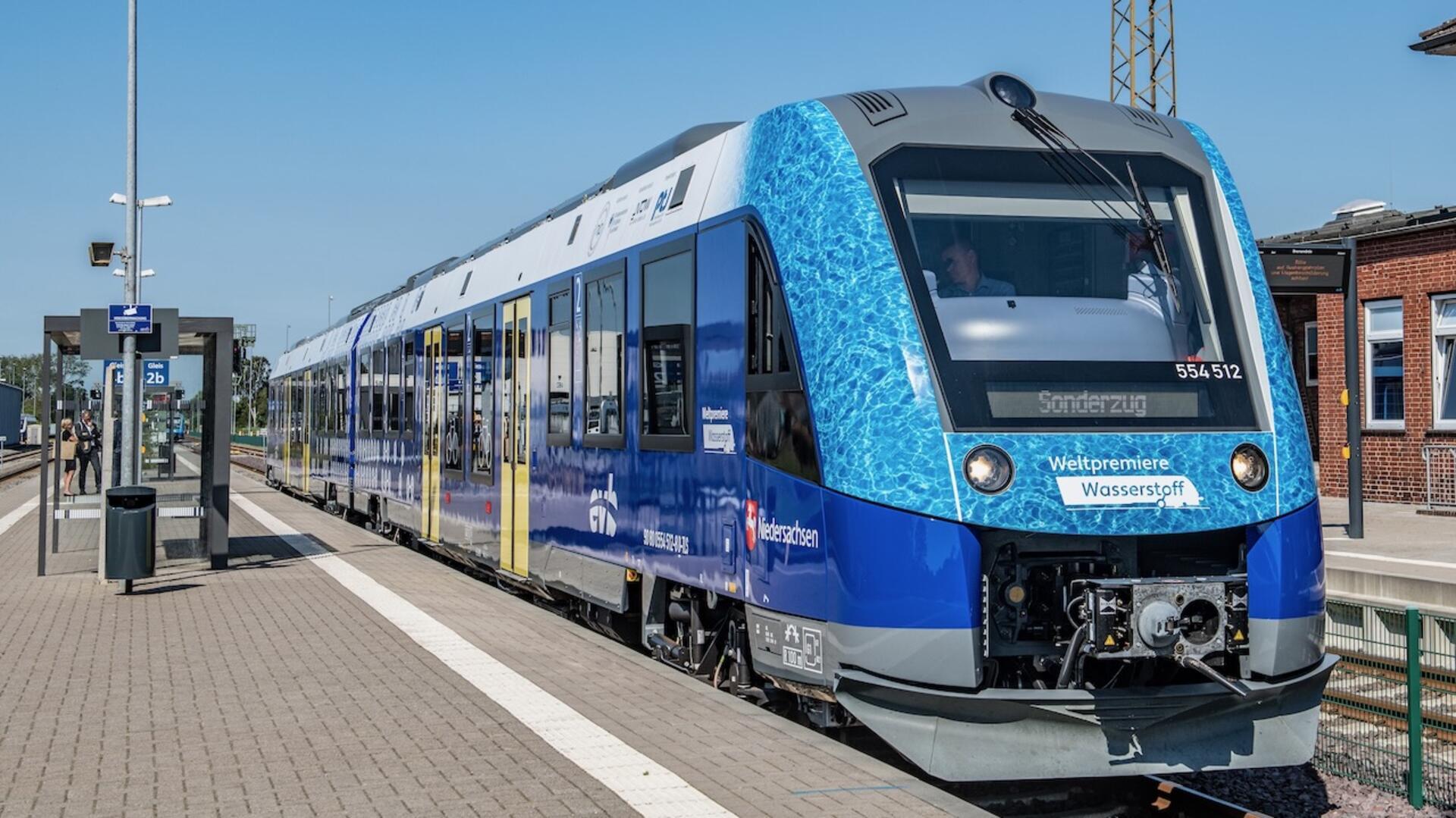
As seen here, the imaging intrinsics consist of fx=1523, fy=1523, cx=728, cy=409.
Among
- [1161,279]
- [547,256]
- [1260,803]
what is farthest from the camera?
[547,256]

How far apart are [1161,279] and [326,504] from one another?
70.7 feet

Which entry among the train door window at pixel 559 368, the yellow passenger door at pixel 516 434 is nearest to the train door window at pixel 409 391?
the yellow passenger door at pixel 516 434

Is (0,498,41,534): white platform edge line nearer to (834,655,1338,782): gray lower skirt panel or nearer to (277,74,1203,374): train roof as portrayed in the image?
(277,74,1203,374): train roof

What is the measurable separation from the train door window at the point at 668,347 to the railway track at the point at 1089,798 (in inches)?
91.2

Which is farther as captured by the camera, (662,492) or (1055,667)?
(662,492)

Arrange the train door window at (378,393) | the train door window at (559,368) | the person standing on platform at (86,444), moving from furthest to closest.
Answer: the person standing on platform at (86,444) → the train door window at (378,393) → the train door window at (559,368)

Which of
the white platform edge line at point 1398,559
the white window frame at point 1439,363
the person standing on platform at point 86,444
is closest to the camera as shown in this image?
the white platform edge line at point 1398,559

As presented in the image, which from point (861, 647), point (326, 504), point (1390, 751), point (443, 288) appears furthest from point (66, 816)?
point (326, 504)

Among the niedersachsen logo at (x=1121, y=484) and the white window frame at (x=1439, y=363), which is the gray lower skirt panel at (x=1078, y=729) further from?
the white window frame at (x=1439, y=363)

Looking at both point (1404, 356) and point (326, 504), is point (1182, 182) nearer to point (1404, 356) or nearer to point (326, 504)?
point (1404, 356)

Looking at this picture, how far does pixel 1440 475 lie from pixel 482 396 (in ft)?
49.9

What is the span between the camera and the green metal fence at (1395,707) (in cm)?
759

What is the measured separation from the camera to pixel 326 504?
26.4 m

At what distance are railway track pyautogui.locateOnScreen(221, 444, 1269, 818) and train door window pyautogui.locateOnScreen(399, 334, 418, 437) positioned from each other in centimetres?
1086
